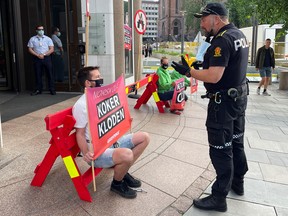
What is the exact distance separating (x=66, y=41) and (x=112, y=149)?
6465 millimetres

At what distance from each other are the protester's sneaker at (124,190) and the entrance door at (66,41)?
20.1 ft

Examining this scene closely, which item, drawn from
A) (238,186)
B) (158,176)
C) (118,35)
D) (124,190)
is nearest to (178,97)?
(118,35)

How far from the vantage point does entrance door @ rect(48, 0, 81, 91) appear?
28.7 feet

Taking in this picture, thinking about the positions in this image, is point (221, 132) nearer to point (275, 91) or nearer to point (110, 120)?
point (110, 120)

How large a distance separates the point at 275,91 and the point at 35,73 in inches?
340

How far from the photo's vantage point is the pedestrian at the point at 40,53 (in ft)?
27.8

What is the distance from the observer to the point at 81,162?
4.12 meters

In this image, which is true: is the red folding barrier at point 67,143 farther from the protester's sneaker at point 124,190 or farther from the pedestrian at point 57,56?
the pedestrian at point 57,56

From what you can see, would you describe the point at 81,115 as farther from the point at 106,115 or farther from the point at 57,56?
the point at 57,56

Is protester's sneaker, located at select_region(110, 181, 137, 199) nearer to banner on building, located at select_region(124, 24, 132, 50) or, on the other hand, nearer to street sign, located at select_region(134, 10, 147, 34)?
street sign, located at select_region(134, 10, 147, 34)

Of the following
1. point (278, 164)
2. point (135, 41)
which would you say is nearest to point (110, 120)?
Answer: point (278, 164)

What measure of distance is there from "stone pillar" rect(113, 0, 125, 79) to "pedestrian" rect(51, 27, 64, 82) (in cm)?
156

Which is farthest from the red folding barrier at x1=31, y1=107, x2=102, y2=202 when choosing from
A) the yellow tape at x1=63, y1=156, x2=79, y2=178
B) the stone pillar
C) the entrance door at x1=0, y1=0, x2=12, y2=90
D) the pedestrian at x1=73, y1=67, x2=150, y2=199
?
the entrance door at x1=0, y1=0, x2=12, y2=90

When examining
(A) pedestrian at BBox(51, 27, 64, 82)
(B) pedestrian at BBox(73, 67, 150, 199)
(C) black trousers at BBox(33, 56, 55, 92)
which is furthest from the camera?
(A) pedestrian at BBox(51, 27, 64, 82)
